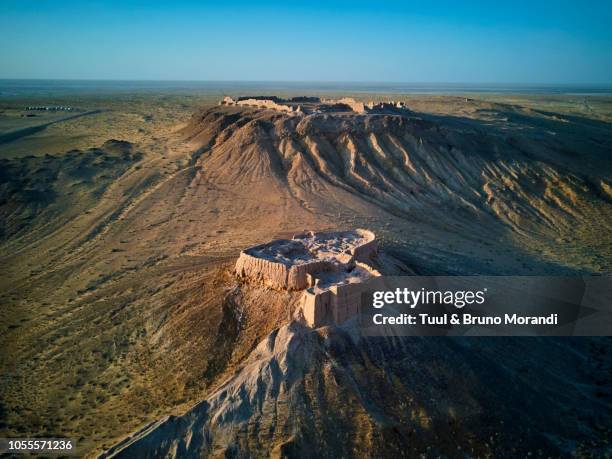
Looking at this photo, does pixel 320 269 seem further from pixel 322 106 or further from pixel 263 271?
pixel 322 106

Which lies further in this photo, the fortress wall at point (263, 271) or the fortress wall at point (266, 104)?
the fortress wall at point (266, 104)

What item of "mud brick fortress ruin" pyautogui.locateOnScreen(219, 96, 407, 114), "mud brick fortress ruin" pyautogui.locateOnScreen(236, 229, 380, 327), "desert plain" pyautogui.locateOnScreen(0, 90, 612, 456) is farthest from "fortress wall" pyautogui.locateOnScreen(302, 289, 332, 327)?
"mud brick fortress ruin" pyautogui.locateOnScreen(219, 96, 407, 114)

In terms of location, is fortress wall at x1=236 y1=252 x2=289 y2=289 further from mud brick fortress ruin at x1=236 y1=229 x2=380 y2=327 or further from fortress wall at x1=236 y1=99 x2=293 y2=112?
fortress wall at x1=236 y1=99 x2=293 y2=112

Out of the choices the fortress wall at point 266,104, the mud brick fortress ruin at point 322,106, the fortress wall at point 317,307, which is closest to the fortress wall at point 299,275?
the fortress wall at point 317,307

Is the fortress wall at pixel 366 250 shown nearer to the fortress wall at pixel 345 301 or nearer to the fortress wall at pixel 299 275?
the fortress wall at pixel 299 275

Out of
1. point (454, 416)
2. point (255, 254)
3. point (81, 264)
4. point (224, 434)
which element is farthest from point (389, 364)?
point (81, 264)

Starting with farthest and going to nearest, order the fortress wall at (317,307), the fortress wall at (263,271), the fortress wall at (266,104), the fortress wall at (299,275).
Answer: the fortress wall at (266,104) → the fortress wall at (263,271) → the fortress wall at (299,275) → the fortress wall at (317,307)

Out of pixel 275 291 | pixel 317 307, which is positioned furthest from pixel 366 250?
pixel 317 307

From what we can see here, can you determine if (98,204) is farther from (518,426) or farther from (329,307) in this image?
(518,426)
